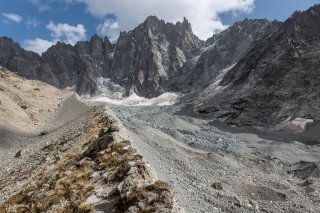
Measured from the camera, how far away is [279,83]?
455 feet

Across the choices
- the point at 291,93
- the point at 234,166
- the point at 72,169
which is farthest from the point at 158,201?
the point at 291,93

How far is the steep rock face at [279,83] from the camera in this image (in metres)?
120

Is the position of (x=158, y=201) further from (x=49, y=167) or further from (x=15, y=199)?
(x=49, y=167)

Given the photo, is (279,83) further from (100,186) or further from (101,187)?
(101,187)

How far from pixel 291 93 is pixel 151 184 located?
12373 cm

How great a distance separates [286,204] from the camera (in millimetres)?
28875

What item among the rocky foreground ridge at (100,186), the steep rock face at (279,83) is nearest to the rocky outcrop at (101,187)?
the rocky foreground ridge at (100,186)

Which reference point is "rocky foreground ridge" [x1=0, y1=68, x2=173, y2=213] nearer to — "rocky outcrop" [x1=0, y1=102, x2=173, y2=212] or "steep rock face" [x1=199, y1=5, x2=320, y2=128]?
"rocky outcrop" [x1=0, y1=102, x2=173, y2=212]

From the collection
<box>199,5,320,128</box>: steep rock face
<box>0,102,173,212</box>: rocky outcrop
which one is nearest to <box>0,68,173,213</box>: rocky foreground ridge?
<box>0,102,173,212</box>: rocky outcrop

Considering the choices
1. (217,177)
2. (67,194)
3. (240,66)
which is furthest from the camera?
(240,66)

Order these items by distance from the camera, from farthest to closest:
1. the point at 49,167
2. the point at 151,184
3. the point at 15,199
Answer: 1. the point at 49,167
2. the point at 15,199
3. the point at 151,184

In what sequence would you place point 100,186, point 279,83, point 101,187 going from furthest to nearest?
point 279,83, point 100,186, point 101,187

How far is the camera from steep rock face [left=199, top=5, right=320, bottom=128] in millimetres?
119625

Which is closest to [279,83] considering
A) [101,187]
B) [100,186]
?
[100,186]
